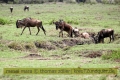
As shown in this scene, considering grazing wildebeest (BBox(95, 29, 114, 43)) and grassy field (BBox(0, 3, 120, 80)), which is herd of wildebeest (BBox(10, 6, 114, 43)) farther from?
grassy field (BBox(0, 3, 120, 80))

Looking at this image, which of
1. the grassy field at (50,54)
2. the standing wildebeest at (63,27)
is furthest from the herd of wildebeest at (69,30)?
the grassy field at (50,54)

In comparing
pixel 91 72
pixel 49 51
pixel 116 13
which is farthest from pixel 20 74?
pixel 116 13

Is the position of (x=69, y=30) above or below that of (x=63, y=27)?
below

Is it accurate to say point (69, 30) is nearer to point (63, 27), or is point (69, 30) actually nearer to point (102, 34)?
point (63, 27)

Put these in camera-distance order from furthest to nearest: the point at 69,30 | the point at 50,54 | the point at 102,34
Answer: the point at 69,30 < the point at 102,34 < the point at 50,54

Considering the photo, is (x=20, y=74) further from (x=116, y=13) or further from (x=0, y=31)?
(x=116, y=13)

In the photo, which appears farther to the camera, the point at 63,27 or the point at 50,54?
the point at 63,27

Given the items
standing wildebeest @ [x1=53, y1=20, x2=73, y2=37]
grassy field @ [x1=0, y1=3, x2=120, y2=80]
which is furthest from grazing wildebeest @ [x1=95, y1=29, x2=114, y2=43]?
standing wildebeest @ [x1=53, y1=20, x2=73, y2=37]

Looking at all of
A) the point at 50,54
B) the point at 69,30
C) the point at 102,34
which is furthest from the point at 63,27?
the point at 50,54

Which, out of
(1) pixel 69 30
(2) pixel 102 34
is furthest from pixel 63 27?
(2) pixel 102 34

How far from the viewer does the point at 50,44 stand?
22.0m

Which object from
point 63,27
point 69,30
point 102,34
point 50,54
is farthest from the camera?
point 69,30

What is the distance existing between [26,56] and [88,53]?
3360 millimetres

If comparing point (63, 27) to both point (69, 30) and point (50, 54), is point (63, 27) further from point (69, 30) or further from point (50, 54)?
point (50, 54)
